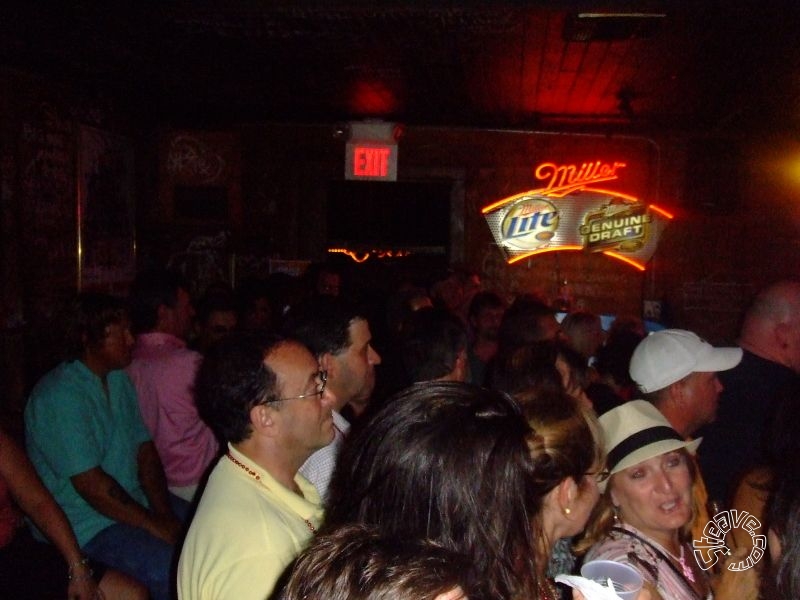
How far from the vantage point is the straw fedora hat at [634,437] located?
2.54 meters

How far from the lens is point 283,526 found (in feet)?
6.84

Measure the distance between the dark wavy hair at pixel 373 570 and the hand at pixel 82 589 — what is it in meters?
2.61

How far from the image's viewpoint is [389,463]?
1.62 metres

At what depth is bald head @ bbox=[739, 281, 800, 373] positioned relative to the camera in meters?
4.07

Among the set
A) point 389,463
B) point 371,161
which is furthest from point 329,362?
point 371,161

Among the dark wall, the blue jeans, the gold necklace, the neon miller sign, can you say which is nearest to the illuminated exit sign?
the dark wall

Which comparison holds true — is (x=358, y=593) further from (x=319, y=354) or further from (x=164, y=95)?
(x=164, y=95)

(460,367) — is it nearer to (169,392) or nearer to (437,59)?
(169,392)

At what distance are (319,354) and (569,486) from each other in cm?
155

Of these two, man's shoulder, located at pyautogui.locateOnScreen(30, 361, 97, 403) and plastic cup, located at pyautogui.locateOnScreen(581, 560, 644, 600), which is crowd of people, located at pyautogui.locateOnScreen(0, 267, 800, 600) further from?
plastic cup, located at pyautogui.locateOnScreen(581, 560, 644, 600)

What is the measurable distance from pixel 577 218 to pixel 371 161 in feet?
9.50

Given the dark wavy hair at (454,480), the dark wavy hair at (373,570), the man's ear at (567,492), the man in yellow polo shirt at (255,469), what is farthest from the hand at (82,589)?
the dark wavy hair at (373,570)

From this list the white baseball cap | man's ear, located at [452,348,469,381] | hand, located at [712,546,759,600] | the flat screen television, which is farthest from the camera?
the flat screen television

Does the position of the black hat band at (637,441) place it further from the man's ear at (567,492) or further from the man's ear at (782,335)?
the man's ear at (782,335)
